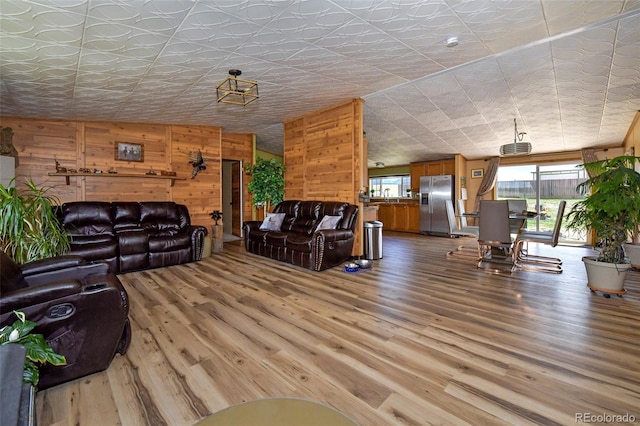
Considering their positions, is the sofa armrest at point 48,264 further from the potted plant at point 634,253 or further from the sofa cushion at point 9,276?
the potted plant at point 634,253

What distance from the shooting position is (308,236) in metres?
4.61

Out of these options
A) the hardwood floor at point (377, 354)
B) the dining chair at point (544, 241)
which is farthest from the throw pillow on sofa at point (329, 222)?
the dining chair at point (544, 241)

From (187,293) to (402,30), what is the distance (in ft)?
11.8

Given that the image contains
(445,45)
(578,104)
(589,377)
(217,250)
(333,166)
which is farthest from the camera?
(217,250)

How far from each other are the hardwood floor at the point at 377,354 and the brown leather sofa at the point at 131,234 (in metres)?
0.86

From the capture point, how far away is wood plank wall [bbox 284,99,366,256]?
488 centimetres

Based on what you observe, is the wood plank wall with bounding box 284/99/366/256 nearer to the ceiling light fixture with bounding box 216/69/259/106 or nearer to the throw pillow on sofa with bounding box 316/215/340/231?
the throw pillow on sofa with bounding box 316/215/340/231

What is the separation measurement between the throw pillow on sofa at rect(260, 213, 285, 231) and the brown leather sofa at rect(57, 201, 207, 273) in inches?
43.5

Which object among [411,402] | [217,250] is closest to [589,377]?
[411,402]

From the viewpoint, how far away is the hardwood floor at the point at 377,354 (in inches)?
57.1

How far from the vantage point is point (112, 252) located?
3.99 metres

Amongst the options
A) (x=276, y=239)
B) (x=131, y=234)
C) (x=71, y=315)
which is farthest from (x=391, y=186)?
(x=71, y=315)

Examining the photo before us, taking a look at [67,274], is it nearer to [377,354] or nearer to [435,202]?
[377,354]

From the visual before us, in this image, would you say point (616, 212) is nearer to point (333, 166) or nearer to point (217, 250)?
point (333, 166)
